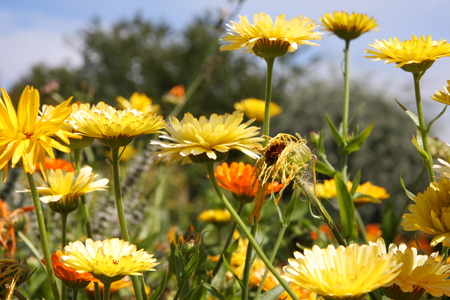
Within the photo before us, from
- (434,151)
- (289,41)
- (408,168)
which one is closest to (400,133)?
(408,168)

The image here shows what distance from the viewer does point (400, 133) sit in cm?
654

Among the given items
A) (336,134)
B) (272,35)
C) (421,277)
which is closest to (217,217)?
(336,134)

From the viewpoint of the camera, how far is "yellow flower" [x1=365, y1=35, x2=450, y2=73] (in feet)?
2.44

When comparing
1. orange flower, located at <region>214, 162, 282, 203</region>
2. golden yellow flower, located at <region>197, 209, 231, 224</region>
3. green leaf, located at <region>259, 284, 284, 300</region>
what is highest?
orange flower, located at <region>214, 162, 282, 203</region>

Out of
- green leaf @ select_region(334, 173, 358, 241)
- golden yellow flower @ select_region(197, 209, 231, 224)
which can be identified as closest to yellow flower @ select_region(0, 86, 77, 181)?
green leaf @ select_region(334, 173, 358, 241)

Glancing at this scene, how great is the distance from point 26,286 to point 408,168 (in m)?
5.72

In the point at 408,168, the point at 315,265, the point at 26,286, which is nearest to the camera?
the point at 315,265

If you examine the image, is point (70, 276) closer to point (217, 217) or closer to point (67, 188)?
point (67, 188)

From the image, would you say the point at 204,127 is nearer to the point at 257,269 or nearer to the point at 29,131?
the point at 29,131

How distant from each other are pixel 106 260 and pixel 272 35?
0.41m

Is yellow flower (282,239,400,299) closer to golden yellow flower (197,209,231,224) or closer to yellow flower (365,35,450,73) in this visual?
yellow flower (365,35,450,73)

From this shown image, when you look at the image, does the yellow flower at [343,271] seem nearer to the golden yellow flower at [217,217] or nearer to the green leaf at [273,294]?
the green leaf at [273,294]

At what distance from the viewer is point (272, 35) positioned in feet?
2.55

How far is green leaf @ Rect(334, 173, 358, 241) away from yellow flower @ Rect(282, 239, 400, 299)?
34 centimetres
